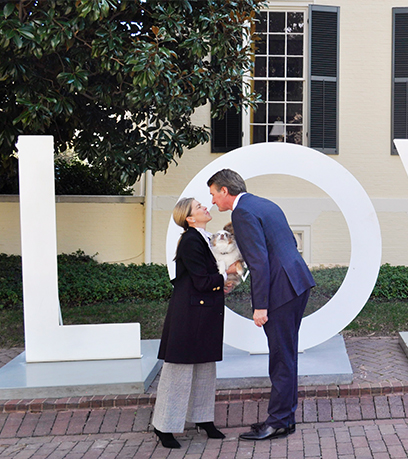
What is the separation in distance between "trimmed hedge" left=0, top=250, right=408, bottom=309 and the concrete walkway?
3.06 meters

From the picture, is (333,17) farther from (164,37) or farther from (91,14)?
(91,14)

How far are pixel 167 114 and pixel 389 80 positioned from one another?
5302mm

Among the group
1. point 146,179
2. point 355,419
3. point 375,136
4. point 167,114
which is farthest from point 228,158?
point 375,136

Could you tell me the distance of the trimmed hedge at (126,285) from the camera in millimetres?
7578

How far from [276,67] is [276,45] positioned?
38cm

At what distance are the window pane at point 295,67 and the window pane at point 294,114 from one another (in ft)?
1.77

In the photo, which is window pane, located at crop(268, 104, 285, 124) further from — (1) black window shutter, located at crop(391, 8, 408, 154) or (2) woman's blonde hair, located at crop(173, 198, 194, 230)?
(2) woman's blonde hair, located at crop(173, 198, 194, 230)

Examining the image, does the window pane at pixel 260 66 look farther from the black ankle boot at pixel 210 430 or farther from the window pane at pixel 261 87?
the black ankle boot at pixel 210 430

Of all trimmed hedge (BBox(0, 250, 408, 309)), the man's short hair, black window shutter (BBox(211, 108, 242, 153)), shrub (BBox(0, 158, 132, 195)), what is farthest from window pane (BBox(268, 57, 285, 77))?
the man's short hair

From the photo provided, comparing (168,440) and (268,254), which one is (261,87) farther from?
(168,440)

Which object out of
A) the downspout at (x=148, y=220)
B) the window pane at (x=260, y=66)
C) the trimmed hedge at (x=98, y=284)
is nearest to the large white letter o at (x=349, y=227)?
the trimmed hedge at (x=98, y=284)

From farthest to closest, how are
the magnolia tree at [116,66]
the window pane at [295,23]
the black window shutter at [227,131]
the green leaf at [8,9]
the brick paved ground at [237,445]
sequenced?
the window pane at [295,23], the black window shutter at [227,131], the magnolia tree at [116,66], the green leaf at [8,9], the brick paved ground at [237,445]

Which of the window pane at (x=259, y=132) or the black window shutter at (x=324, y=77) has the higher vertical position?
the black window shutter at (x=324, y=77)

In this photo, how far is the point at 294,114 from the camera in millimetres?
9891
